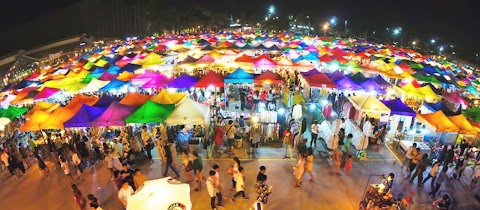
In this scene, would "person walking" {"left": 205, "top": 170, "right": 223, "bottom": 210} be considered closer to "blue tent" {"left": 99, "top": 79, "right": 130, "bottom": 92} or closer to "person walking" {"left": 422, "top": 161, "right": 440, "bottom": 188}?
"person walking" {"left": 422, "top": 161, "right": 440, "bottom": 188}

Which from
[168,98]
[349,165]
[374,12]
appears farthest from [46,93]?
[374,12]

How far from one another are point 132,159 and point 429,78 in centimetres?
1543

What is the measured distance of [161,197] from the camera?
5.99 meters

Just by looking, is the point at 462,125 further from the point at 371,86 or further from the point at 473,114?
the point at 371,86

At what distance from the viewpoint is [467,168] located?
10.4 metres

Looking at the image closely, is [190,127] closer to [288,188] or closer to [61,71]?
[288,188]

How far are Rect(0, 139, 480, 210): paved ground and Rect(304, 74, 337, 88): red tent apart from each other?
429 cm

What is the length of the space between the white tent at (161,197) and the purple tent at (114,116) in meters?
4.47

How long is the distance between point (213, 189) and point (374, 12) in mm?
131497

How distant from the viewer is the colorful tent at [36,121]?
10156 millimetres

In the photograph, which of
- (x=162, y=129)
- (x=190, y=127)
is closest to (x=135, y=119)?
(x=162, y=129)

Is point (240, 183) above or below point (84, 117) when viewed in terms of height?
below

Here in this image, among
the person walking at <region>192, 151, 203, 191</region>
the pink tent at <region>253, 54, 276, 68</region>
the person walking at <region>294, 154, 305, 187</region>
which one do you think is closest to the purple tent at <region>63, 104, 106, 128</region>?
the person walking at <region>192, 151, 203, 191</region>

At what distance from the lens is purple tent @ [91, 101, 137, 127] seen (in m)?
10.1
